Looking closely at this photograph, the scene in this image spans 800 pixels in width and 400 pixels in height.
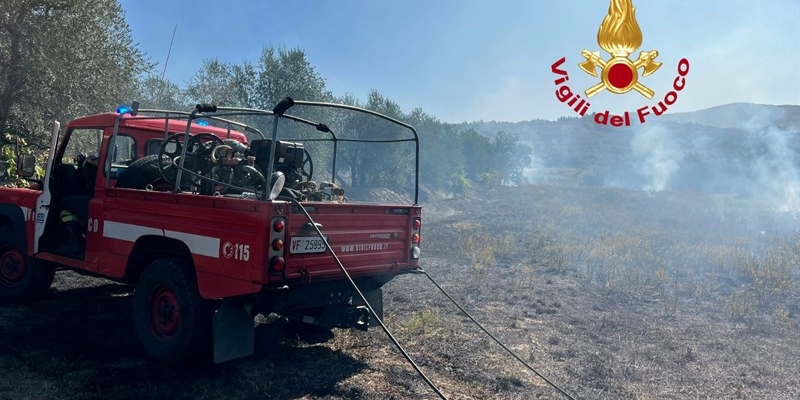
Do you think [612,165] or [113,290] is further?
[612,165]

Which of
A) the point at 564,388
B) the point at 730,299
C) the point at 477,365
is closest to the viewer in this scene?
the point at 564,388

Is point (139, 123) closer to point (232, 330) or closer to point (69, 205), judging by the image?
point (69, 205)

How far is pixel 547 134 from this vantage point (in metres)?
114

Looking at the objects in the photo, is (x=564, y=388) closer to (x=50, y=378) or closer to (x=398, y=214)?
(x=398, y=214)

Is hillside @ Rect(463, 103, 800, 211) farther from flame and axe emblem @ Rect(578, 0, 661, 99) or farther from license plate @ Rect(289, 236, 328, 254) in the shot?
license plate @ Rect(289, 236, 328, 254)

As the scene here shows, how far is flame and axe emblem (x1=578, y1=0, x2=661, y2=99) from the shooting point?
8062 millimetres

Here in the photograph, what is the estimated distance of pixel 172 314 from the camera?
17.1 feet

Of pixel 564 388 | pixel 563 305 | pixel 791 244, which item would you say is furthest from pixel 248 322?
pixel 791 244

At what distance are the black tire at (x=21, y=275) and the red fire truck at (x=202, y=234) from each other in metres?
0.02

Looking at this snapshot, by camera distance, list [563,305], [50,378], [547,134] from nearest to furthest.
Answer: [50,378] → [563,305] → [547,134]

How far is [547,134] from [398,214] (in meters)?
113

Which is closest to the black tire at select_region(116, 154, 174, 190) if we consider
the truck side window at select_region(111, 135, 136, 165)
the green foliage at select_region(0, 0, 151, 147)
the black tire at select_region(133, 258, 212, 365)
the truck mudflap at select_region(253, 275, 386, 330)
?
the truck side window at select_region(111, 135, 136, 165)

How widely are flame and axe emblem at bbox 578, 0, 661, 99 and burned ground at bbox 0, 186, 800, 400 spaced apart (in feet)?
11.5

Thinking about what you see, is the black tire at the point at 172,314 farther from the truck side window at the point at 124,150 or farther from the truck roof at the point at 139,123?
the truck roof at the point at 139,123
